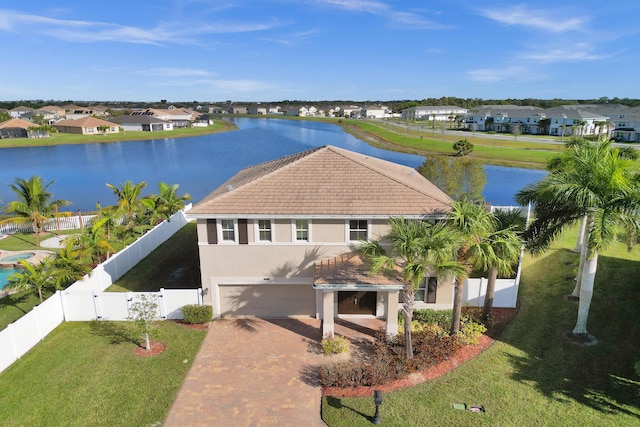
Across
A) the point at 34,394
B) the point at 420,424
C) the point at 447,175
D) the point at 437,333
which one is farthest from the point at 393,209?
the point at 447,175

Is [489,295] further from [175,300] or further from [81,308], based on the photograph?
[81,308]

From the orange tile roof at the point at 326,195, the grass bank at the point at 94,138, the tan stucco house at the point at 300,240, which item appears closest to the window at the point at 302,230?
the tan stucco house at the point at 300,240

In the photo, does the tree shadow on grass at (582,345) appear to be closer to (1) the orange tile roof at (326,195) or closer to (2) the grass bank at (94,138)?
(1) the orange tile roof at (326,195)

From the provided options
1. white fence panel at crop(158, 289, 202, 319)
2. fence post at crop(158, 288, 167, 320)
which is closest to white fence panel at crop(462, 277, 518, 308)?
white fence panel at crop(158, 289, 202, 319)

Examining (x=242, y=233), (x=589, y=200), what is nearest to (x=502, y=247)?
(x=589, y=200)

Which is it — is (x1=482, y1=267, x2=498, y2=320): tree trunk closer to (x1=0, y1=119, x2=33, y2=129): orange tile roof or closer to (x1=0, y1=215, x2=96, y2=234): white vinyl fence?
(x1=0, y1=215, x2=96, y2=234): white vinyl fence
